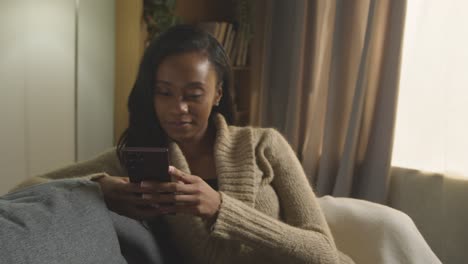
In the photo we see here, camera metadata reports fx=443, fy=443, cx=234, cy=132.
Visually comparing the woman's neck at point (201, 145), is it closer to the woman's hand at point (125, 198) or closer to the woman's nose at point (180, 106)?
the woman's nose at point (180, 106)

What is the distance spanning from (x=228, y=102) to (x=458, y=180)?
1241 millimetres

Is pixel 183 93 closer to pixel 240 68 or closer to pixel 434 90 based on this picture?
pixel 434 90

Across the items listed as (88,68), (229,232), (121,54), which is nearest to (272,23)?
(121,54)

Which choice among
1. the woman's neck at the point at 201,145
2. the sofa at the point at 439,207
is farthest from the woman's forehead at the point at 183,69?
the sofa at the point at 439,207

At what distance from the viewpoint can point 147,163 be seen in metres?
0.88

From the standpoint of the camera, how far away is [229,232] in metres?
0.99

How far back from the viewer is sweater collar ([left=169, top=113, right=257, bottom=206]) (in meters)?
1.16

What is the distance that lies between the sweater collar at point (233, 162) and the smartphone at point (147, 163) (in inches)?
10.4

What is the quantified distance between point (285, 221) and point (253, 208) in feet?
0.44

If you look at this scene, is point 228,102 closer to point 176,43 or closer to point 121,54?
point 176,43

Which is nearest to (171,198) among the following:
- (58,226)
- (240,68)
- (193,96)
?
(58,226)

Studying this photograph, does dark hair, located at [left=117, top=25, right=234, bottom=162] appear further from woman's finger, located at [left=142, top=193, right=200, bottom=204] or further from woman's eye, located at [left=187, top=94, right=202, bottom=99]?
woman's finger, located at [left=142, top=193, right=200, bottom=204]

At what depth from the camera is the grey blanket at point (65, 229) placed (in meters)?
0.70

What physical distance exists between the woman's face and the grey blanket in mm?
289
